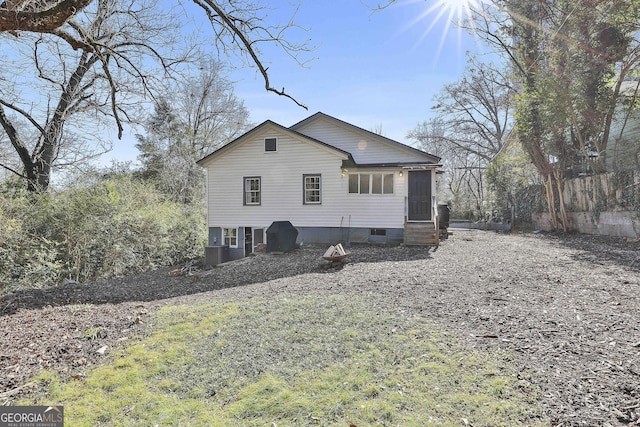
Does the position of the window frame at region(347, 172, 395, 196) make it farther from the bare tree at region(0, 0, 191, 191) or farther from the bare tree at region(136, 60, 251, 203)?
the bare tree at region(136, 60, 251, 203)

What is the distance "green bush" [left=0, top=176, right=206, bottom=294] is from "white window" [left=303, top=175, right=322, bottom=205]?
18.5ft

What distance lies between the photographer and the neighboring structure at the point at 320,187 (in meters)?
12.8

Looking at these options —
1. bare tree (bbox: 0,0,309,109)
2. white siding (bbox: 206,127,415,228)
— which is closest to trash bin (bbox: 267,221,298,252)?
white siding (bbox: 206,127,415,228)

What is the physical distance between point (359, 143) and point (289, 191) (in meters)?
3.69

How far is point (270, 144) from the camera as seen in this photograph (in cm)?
1364

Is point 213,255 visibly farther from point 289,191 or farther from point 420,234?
point 420,234

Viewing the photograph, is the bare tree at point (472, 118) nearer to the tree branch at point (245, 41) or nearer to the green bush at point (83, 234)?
the green bush at point (83, 234)

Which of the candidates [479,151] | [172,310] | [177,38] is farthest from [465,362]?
[479,151]

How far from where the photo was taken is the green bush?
815 centimetres

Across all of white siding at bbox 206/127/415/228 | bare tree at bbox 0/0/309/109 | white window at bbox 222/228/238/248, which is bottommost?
white window at bbox 222/228/238/248

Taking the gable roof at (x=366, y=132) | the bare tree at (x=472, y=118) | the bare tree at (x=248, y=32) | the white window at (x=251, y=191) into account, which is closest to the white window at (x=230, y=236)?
the white window at (x=251, y=191)

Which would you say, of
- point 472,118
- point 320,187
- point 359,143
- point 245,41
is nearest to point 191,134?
point 320,187

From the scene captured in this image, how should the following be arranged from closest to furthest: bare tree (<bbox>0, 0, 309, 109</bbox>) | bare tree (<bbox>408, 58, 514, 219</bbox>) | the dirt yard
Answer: the dirt yard < bare tree (<bbox>0, 0, 309, 109</bbox>) < bare tree (<bbox>408, 58, 514, 219</bbox>)

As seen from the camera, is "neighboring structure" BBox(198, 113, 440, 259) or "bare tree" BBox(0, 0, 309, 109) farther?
"neighboring structure" BBox(198, 113, 440, 259)
